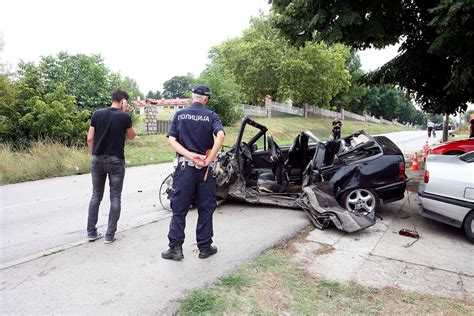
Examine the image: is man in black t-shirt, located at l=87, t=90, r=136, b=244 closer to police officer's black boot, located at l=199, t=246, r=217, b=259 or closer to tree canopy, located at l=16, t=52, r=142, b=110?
police officer's black boot, located at l=199, t=246, r=217, b=259

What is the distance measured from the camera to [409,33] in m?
9.20

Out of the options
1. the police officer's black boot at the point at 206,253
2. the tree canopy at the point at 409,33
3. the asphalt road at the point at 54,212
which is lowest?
the asphalt road at the point at 54,212

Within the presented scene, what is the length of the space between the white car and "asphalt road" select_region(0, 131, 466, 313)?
188 centimetres

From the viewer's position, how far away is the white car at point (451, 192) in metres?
5.00

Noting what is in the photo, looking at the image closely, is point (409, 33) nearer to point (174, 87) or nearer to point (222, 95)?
point (222, 95)

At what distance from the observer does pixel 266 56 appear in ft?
112

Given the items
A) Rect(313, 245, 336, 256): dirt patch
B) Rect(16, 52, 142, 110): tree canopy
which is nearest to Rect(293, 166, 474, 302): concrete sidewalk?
Rect(313, 245, 336, 256): dirt patch

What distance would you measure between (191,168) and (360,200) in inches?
128

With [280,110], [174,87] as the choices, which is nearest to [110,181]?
[280,110]

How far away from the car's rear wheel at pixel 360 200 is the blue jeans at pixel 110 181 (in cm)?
342

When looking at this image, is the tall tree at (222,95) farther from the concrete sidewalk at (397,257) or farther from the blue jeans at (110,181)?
the blue jeans at (110,181)

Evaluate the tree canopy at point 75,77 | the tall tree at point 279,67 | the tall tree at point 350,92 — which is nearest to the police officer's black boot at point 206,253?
the tree canopy at point 75,77

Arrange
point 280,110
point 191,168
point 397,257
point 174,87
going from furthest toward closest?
point 174,87 < point 280,110 < point 397,257 < point 191,168

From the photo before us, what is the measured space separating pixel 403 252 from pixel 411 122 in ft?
400
